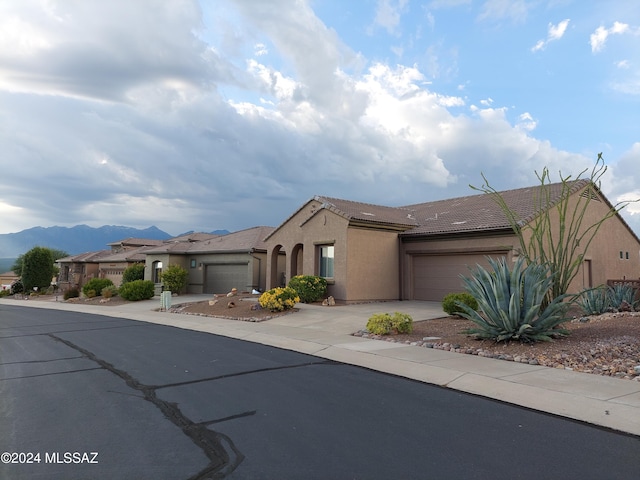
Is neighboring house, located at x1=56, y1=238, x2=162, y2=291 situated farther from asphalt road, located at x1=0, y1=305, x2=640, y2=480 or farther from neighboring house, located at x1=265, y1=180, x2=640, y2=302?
asphalt road, located at x1=0, y1=305, x2=640, y2=480

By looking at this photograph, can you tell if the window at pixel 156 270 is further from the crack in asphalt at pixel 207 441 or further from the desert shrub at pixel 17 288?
the crack in asphalt at pixel 207 441

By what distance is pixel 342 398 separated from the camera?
673cm

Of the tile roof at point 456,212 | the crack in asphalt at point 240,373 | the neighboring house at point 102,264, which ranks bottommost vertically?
the crack in asphalt at point 240,373

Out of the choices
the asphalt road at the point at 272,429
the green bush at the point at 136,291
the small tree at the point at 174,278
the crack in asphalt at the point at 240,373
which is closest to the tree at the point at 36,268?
the small tree at the point at 174,278

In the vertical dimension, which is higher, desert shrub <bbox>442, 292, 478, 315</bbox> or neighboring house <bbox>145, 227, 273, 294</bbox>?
neighboring house <bbox>145, 227, 273, 294</bbox>

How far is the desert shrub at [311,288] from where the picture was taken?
21.0m

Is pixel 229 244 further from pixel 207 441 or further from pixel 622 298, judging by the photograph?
pixel 207 441

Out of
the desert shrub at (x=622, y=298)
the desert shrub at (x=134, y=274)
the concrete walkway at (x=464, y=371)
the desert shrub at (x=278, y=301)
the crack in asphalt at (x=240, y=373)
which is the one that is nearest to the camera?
the concrete walkway at (x=464, y=371)

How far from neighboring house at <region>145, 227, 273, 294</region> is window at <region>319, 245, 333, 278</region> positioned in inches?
327

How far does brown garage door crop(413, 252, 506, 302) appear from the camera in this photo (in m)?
20.4

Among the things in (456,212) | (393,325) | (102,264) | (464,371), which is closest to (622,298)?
(393,325)

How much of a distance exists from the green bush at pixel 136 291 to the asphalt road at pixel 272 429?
1967cm

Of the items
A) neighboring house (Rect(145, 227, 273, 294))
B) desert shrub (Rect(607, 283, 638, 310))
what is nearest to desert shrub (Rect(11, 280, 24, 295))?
neighboring house (Rect(145, 227, 273, 294))

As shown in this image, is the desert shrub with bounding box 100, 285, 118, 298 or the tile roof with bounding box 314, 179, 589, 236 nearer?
the tile roof with bounding box 314, 179, 589, 236
